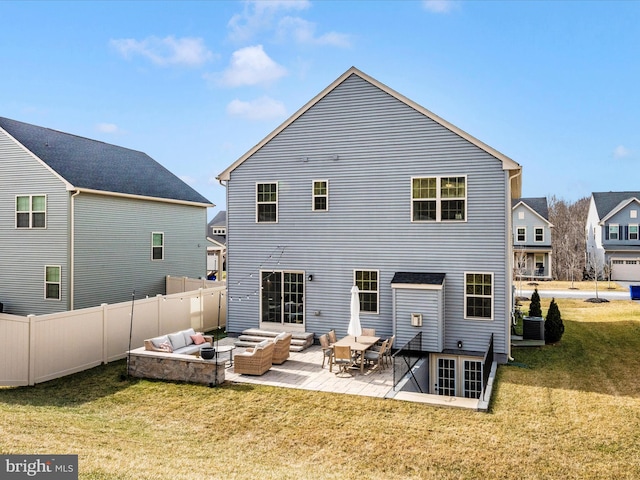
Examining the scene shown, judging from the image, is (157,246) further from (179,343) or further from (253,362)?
(253,362)

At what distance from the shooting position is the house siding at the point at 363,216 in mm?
14414

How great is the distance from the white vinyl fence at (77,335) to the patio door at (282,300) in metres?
3.26

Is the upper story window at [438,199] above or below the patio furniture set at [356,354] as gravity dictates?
above

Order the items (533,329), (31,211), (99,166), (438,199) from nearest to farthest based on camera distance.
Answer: (438,199) < (533,329) < (31,211) < (99,166)

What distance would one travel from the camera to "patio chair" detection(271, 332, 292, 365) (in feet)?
44.2

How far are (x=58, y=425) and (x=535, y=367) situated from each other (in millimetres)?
12670

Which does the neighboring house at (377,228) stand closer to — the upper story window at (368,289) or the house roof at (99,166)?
the upper story window at (368,289)

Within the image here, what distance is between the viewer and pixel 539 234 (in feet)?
149

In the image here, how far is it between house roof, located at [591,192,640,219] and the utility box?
33754mm

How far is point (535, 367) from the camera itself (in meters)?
13.7

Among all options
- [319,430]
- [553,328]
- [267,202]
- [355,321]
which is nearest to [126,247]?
[267,202]

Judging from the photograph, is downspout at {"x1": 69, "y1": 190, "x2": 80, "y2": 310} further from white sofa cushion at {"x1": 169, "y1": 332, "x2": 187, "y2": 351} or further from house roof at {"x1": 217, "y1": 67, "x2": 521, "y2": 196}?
white sofa cushion at {"x1": 169, "y1": 332, "x2": 187, "y2": 351}

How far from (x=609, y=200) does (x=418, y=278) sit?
41.9m

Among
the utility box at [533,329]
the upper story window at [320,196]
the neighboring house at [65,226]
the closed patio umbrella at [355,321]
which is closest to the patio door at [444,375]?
the closed patio umbrella at [355,321]
